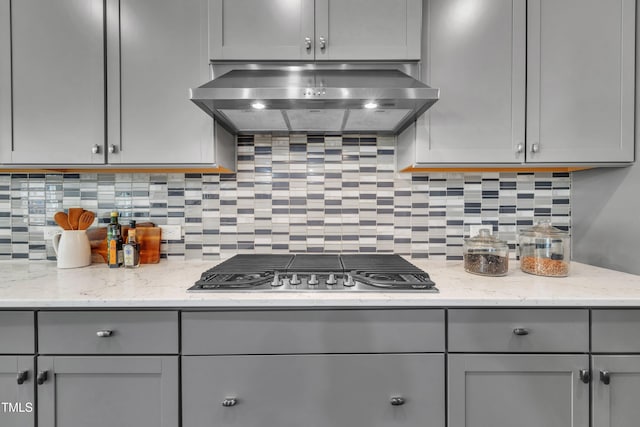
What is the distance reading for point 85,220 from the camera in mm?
1647

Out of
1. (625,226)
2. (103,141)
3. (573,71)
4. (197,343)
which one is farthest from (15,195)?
(625,226)

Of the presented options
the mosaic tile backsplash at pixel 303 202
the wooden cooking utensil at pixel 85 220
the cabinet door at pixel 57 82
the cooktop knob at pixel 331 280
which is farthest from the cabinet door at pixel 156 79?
the cooktop knob at pixel 331 280

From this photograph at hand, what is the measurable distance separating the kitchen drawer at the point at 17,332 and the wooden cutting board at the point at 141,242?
0.60 metres

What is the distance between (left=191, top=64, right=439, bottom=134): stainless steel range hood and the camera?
1136 millimetres

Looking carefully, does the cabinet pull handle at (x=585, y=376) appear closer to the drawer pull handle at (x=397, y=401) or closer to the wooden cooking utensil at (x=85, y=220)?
the drawer pull handle at (x=397, y=401)

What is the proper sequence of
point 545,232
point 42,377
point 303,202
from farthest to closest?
point 303,202
point 545,232
point 42,377

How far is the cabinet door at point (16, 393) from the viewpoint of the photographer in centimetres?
107

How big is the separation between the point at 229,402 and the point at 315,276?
54 centimetres

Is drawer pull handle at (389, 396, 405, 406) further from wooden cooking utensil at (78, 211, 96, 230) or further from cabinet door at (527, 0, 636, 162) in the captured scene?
wooden cooking utensil at (78, 211, 96, 230)

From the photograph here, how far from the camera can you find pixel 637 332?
3.53ft

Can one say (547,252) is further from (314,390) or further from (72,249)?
(72,249)

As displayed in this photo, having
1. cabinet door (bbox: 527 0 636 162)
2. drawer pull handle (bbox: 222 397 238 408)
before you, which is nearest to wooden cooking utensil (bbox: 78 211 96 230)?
drawer pull handle (bbox: 222 397 238 408)

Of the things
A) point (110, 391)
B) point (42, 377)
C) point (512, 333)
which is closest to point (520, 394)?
point (512, 333)

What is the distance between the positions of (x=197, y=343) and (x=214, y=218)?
2.75ft
